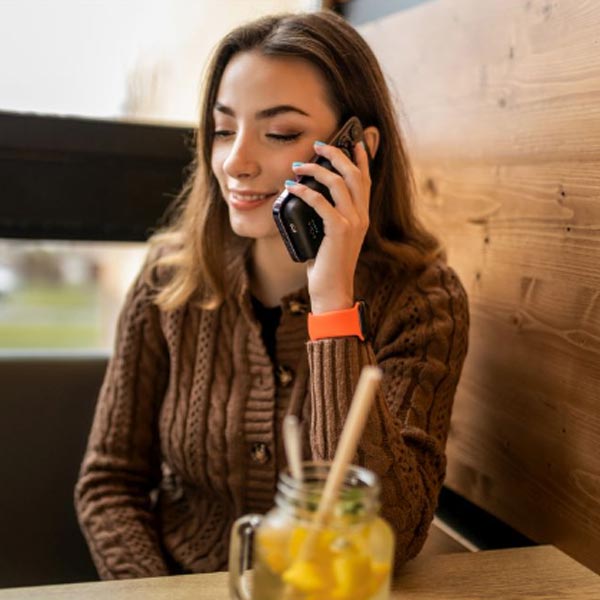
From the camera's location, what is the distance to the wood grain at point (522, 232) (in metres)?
1.22

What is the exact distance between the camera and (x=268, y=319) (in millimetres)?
1472

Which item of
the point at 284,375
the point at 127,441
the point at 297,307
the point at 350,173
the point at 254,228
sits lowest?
the point at 127,441

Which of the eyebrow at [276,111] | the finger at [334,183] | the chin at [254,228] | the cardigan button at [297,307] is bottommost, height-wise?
the cardigan button at [297,307]

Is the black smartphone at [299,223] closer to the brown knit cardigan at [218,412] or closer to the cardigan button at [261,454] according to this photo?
the brown knit cardigan at [218,412]

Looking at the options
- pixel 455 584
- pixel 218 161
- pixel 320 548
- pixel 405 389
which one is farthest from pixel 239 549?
pixel 218 161

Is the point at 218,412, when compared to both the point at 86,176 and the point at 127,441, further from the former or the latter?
the point at 86,176

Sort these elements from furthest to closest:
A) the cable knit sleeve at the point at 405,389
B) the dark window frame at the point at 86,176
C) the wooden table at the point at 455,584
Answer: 1. the dark window frame at the point at 86,176
2. the cable knit sleeve at the point at 405,389
3. the wooden table at the point at 455,584

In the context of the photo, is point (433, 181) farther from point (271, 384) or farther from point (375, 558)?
point (375, 558)

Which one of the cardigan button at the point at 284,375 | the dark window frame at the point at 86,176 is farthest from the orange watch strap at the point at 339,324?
the dark window frame at the point at 86,176

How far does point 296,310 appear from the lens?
1.40m

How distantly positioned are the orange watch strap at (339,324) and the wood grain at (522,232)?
332mm

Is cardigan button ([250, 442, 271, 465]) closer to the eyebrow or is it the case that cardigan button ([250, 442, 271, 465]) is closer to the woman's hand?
the woman's hand

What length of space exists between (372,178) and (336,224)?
284 millimetres

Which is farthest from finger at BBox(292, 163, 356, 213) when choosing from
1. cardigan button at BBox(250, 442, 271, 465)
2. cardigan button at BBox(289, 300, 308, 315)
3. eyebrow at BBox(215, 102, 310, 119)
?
cardigan button at BBox(250, 442, 271, 465)
